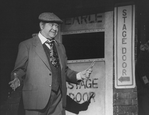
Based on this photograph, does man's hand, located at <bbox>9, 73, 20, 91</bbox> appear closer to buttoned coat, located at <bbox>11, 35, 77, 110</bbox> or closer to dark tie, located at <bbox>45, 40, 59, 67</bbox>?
buttoned coat, located at <bbox>11, 35, 77, 110</bbox>

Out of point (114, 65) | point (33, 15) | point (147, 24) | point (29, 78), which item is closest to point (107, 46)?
point (114, 65)

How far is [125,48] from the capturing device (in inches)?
287

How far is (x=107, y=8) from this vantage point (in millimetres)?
7617

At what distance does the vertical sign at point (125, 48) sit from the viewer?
7.27 meters

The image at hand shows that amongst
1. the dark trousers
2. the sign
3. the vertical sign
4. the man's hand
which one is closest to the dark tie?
the dark trousers

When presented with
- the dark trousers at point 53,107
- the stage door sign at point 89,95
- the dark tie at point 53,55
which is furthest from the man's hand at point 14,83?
the stage door sign at point 89,95

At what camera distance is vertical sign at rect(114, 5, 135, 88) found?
727cm

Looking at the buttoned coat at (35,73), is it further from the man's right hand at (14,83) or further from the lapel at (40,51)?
the man's right hand at (14,83)

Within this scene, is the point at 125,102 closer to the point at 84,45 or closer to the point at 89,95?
the point at 89,95

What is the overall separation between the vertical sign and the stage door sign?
33 cm

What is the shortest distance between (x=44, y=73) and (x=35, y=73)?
0.46ft

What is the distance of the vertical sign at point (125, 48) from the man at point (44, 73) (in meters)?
1.48

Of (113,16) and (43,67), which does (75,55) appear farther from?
(43,67)

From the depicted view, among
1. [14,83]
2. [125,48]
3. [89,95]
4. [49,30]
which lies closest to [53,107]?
[14,83]
